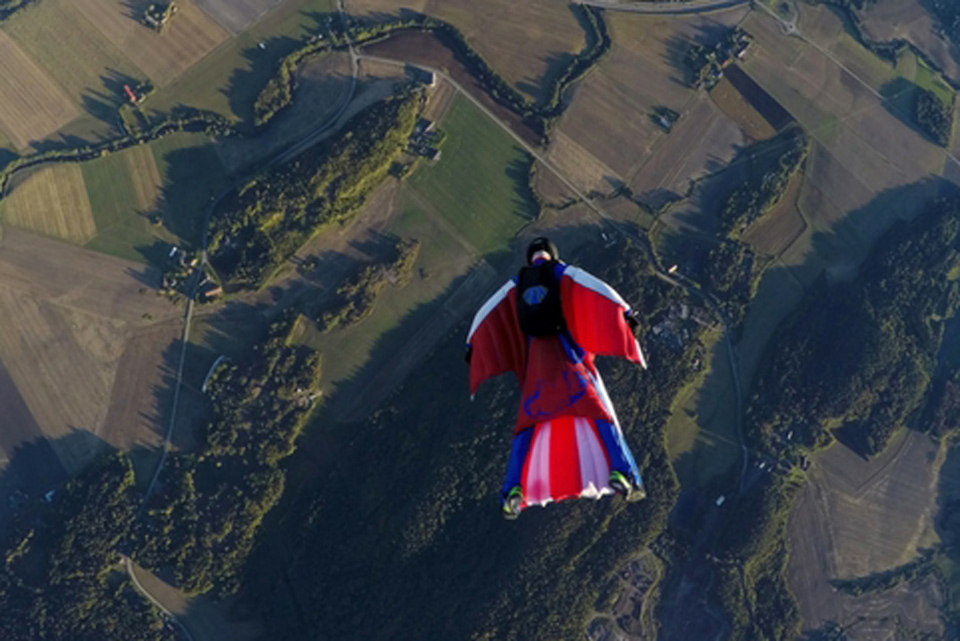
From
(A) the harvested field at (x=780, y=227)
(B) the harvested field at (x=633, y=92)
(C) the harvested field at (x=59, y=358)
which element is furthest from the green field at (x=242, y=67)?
(A) the harvested field at (x=780, y=227)

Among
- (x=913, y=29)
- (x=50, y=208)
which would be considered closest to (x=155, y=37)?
(x=50, y=208)

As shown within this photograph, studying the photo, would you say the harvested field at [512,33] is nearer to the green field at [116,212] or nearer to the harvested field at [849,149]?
the harvested field at [849,149]

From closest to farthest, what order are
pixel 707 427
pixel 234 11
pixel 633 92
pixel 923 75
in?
1. pixel 707 427
2. pixel 234 11
3. pixel 633 92
4. pixel 923 75

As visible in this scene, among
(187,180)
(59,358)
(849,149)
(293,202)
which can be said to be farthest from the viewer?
(849,149)

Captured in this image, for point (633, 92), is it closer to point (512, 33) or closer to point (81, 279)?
point (512, 33)

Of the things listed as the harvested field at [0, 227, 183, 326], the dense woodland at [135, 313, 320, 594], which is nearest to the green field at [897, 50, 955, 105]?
the dense woodland at [135, 313, 320, 594]

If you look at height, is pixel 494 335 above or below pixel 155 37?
above
